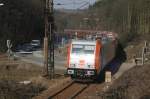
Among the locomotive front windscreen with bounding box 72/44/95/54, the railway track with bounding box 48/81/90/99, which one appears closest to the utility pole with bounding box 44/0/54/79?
the locomotive front windscreen with bounding box 72/44/95/54

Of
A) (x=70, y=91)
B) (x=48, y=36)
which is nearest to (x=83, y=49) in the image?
(x=48, y=36)

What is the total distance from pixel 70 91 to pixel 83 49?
504 centimetres

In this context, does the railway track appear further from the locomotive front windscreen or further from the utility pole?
the utility pole

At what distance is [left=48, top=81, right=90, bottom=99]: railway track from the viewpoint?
2761 centimetres

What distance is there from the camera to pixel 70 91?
30.2 m

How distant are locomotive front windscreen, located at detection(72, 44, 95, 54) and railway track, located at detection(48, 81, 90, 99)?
1968 millimetres

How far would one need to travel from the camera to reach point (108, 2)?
96188mm

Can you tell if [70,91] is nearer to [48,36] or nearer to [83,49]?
[83,49]

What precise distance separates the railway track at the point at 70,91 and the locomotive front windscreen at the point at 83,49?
197 centimetres

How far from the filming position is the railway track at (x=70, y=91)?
90.6 ft

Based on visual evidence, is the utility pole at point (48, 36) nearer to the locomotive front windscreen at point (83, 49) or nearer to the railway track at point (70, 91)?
the locomotive front windscreen at point (83, 49)

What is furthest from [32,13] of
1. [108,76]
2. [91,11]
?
[108,76]

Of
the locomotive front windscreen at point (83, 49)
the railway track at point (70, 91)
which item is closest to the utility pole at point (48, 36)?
the locomotive front windscreen at point (83, 49)

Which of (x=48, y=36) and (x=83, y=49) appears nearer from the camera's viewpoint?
(x=83, y=49)
